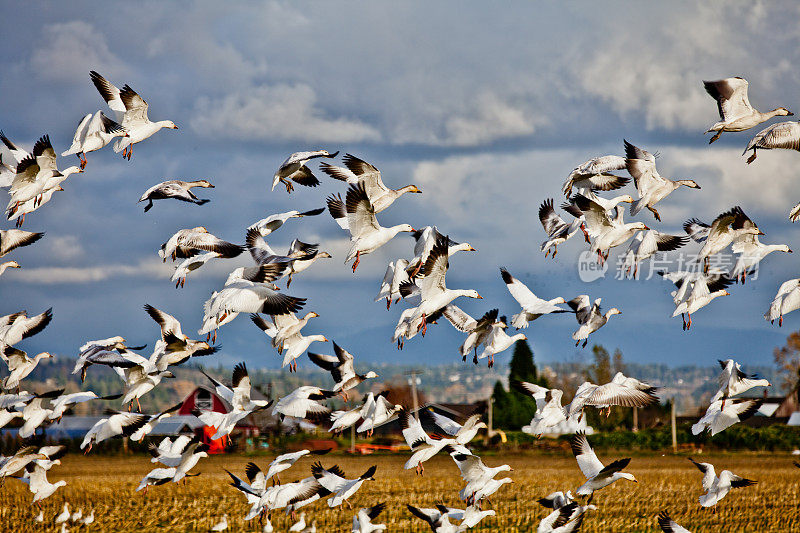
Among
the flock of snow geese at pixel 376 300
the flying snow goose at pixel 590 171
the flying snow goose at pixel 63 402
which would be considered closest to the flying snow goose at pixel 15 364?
the flock of snow geese at pixel 376 300

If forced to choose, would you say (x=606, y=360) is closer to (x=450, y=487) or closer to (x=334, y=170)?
(x=450, y=487)

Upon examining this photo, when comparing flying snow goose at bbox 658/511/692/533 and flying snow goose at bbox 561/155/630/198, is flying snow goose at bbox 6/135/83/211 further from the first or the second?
flying snow goose at bbox 658/511/692/533

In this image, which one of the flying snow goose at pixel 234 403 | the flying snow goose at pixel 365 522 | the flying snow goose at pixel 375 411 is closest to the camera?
the flying snow goose at pixel 234 403

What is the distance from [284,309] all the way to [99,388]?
19747cm

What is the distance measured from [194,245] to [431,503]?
10.3 m

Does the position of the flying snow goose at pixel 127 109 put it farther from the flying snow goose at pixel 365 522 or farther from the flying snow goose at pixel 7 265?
the flying snow goose at pixel 365 522

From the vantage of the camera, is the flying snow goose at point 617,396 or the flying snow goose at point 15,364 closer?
the flying snow goose at point 617,396

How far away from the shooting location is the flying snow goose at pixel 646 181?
13.8 m

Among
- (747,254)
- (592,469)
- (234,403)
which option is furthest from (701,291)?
(234,403)

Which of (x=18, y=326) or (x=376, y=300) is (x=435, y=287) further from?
(x=18, y=326)

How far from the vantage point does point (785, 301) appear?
13000mm

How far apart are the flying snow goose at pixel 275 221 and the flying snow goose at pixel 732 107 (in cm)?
619

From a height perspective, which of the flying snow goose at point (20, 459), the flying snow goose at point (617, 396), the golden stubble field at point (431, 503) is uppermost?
the flying snow goose at point (617, 396)

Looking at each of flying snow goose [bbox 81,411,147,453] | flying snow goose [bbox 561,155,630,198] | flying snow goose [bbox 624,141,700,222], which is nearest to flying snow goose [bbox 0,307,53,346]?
flying snow goose [bbox 81,411,147,453]
